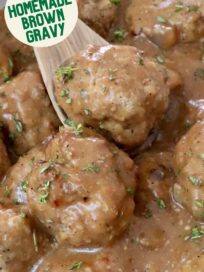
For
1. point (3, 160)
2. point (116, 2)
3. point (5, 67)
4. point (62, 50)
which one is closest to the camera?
point (3, 160)

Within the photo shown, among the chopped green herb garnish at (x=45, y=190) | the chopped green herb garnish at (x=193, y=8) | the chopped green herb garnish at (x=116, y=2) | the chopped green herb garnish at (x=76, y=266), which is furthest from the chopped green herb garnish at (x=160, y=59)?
the chopped green herb garnish at (x=76, y=266)

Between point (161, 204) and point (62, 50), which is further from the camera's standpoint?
point (62, 50)

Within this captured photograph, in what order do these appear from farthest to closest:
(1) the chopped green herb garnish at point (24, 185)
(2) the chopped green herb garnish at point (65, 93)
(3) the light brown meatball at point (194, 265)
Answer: (2) the chopped green herb garnish at point (65, 93)
(1) the chopped green herb garnish at point (24, 185)
(3) the light brown meatball at point (194, 265)

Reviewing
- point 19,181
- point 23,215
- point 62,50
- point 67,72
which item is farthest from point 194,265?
point 62,50

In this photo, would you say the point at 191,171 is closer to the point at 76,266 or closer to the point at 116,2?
the point at 76,266

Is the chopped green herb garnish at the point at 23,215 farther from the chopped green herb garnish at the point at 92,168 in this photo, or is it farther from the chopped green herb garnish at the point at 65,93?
the chopped green herb garnish at the point at 65,93
